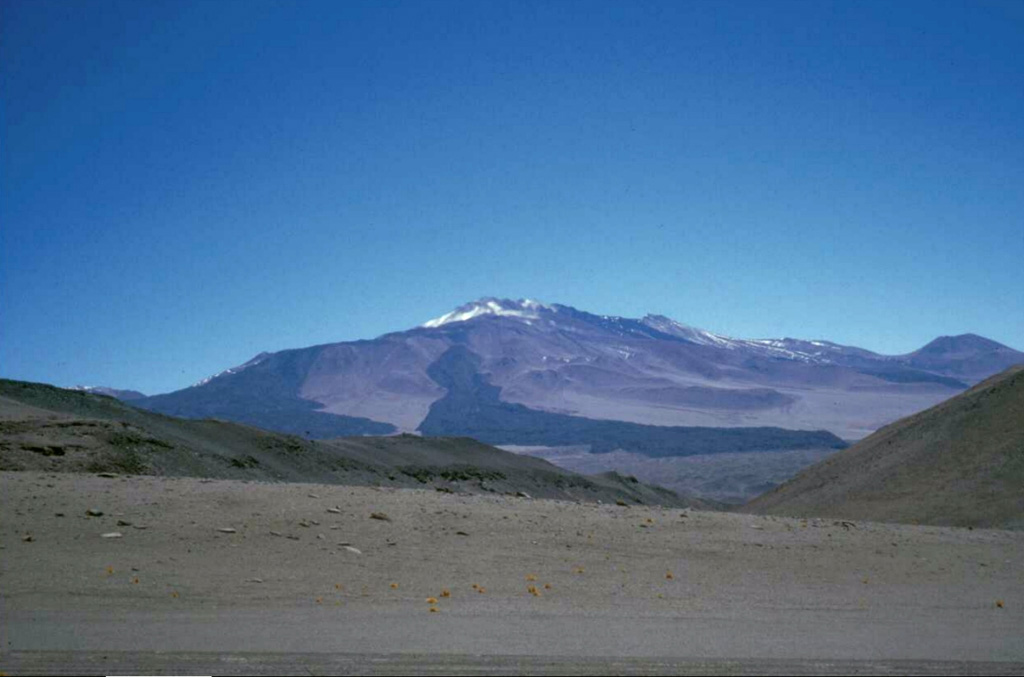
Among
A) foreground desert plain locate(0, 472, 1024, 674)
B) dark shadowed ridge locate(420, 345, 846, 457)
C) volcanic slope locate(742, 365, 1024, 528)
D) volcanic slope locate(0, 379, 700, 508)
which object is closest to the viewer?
foreground desert plain locate(0, 472, 1024, 674)

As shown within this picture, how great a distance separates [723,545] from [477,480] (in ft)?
77.8

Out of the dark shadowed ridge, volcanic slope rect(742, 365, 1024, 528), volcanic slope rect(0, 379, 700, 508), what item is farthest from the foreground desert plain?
the dark shadowed ridge

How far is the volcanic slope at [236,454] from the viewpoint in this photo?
1934 cm

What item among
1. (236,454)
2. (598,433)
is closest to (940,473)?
(236,454)

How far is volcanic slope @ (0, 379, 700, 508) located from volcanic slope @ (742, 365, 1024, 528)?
10.8 m

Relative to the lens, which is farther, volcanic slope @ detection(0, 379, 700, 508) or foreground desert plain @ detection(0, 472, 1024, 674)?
volcanic slope @ detection(0, 379, 700, 508)

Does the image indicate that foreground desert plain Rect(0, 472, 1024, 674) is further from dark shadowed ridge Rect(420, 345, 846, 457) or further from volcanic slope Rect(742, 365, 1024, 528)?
dark shadowed ridge Rect(420, 345, 846, 457)

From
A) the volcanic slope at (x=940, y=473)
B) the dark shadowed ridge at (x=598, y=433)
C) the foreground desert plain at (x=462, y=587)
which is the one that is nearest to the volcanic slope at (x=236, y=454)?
the foreground desert plain at (x=462, y=587)

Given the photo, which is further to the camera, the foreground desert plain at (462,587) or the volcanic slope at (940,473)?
the volcanic slope at (940,473)

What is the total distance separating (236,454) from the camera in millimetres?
28062

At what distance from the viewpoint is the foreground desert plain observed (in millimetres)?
7164

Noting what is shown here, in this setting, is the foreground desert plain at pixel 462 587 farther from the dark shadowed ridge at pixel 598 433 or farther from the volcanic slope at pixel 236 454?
the dark shadowed ridge at pixel 598 433

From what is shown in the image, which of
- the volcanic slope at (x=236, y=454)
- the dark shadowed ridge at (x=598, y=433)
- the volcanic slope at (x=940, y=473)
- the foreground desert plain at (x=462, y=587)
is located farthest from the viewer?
the dark shadowed ridge at (x=598, y=433)

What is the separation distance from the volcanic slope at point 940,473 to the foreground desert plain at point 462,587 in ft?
30.1
